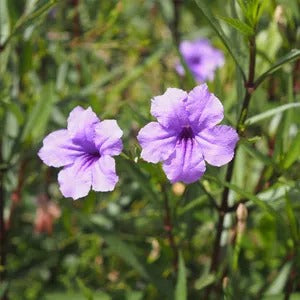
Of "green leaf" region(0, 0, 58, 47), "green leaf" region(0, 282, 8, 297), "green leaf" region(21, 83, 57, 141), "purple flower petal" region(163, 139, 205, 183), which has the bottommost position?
"green leaf" region(0, 282, 8, 297)

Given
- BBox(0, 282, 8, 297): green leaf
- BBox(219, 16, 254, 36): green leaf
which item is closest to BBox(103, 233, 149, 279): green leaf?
BBox(0, 282, 8, 297): green leaf

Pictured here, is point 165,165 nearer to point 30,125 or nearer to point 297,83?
point 30,125

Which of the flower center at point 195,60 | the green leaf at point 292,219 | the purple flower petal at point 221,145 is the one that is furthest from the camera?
the flower center at point 195,60

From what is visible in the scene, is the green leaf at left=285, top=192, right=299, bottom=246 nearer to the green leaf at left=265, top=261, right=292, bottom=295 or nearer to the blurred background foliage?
the blurred background foliage

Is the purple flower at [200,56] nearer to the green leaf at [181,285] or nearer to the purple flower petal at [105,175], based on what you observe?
the green leaf at [181,285]

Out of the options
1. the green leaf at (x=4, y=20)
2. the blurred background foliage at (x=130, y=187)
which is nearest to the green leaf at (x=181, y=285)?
the blurred background foliage at (x=130, y=187)

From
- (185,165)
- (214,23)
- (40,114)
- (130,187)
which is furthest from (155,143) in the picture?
(130,187)
